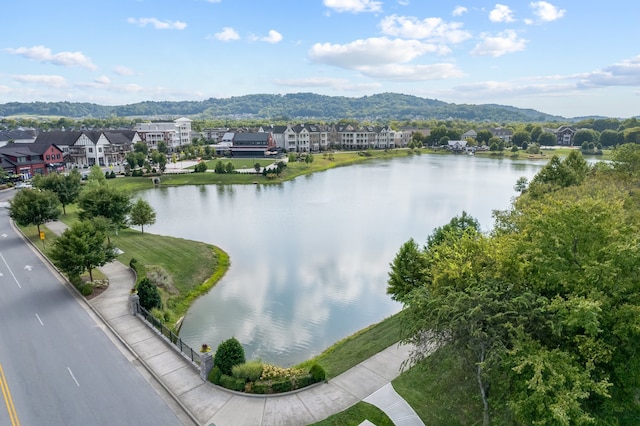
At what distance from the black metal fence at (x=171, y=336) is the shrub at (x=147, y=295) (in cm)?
56

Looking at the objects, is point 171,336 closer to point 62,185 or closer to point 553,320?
point 553,320

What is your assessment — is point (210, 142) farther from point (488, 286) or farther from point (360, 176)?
point (488, 286)

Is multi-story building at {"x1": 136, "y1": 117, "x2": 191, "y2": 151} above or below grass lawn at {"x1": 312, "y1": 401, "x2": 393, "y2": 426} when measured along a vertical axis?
above

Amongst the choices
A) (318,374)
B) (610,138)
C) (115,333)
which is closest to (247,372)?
(318,374)

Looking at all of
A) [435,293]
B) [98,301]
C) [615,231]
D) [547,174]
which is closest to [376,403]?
[435,293]

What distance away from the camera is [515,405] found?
31.4ft

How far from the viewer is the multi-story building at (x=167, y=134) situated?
11381 centimetres

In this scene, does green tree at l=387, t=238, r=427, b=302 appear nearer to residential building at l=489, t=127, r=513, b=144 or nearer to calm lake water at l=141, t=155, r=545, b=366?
calm lake water at l=141, t=155, r=545, b=366

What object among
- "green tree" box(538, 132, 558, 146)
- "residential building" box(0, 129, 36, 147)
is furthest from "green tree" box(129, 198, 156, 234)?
"green tree" box(538, 132, 558, 146)

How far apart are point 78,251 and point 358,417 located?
20.0 m

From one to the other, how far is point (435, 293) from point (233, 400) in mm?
8942

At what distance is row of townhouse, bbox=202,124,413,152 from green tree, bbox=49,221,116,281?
301 feet

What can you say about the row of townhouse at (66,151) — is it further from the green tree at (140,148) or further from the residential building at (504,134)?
the residential building at (504,134)

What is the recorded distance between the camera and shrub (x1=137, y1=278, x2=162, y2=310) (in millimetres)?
22656
